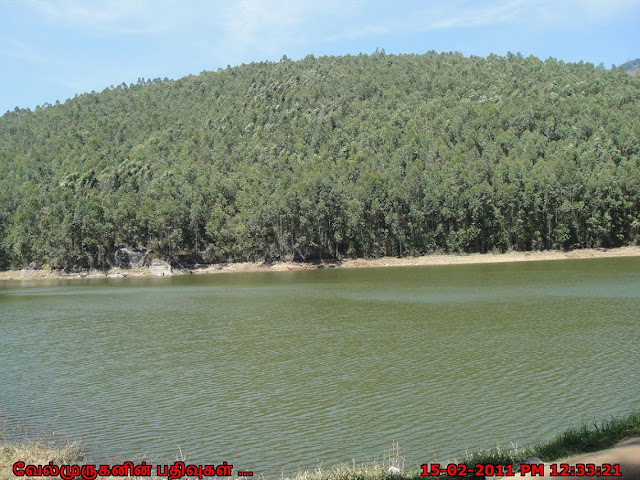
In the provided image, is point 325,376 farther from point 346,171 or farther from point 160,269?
point 346,171

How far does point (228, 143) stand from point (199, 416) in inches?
4453

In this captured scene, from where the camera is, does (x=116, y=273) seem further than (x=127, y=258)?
No

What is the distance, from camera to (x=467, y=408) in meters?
14.1

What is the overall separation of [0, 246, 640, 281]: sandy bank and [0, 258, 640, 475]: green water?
42.2 m

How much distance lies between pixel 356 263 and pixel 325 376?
211 ft

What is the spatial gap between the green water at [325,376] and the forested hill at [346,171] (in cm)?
4636

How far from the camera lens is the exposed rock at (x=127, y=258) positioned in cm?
8456

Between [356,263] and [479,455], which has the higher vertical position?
[356,263]

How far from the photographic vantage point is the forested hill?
80812 millimetres

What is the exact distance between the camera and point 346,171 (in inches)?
3730

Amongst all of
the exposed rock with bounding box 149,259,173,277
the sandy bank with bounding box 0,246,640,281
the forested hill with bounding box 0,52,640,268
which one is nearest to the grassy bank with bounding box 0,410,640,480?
the sandy bank with bounding box 0,246,640,281

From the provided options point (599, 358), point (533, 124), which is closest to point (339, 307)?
point (599, 358)
